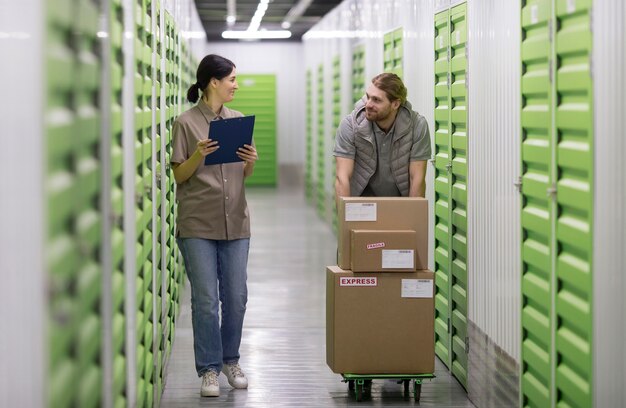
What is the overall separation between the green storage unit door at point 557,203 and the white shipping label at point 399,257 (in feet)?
2.77

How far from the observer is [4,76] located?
218cm

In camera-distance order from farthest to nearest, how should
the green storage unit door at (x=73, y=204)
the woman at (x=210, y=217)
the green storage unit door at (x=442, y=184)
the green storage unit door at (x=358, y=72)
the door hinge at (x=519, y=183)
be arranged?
1. the green storage unit door at (x=358, y=72)
2. the green storage unit door at (x=442, y=184)
3. the woman at (x=210, y=217)
4. the door hinge at (x=519, y=183)
5. the green storage unit door at (x=73, y=204)

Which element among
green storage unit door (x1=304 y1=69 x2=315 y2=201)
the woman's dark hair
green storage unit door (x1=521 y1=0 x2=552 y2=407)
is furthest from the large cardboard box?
green storage unit door (x1=304 y1=69 x2=315 y2=201)

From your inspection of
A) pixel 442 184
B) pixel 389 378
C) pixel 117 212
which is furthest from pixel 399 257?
pixel 117 212

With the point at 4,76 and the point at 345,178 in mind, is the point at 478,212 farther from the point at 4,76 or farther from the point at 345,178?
the point at 4,76

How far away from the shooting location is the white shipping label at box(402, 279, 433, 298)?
5195 millimetres

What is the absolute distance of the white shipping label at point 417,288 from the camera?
5.20 meters

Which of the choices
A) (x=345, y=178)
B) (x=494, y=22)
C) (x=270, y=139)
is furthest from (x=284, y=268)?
(x=270, y=139)

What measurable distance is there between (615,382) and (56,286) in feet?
6.88

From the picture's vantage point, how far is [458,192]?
5.80 metres

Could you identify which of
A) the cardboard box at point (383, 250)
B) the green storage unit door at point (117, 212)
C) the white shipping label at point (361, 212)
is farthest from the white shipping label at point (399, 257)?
the green storage unit door at point (117, 212)

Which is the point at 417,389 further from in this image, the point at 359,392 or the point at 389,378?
the point at 359,392

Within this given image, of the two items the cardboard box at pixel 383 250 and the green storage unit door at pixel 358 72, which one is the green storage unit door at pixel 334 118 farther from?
the cardboard box at pixel 383 250

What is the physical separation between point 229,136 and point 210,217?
0.43 meters
